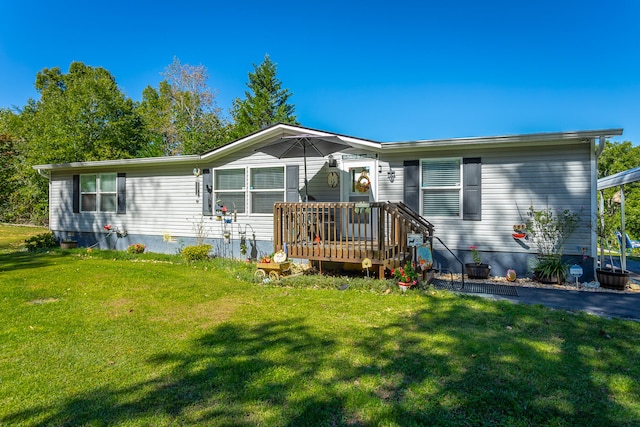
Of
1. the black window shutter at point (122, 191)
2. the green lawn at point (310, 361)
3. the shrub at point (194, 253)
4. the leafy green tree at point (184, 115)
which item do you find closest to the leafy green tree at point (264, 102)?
the leafy green tree at point (184, 115)

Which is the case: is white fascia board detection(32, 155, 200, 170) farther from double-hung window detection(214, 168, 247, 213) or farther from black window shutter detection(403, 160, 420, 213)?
black window shutter detection(403, 160, 420, 213)

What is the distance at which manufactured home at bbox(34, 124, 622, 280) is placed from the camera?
639 centimetres

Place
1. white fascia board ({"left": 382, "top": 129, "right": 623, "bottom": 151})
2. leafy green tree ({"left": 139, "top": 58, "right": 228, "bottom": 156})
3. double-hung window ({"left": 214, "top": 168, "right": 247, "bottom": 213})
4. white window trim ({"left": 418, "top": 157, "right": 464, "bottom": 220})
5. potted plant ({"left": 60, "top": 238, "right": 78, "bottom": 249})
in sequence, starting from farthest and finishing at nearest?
leafy green tree ({"left": 139, "top": 58, "right": 228, "bottom": 156}) < potted plant ({"left": 60, "top": 238, "right": 78, "bottom": 249}) < double-hung window ({"left": 214, "top": 168, "right": 247, "bottom": 213}) < white window trim ({"left": 418, "top": 157, "right": 464, "bottom": 220}) < white fascia board ({"left": 382, "top": 129, "right": 623, "bottom": 151})

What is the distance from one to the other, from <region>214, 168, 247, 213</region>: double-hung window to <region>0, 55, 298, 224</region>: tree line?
12.2 metres

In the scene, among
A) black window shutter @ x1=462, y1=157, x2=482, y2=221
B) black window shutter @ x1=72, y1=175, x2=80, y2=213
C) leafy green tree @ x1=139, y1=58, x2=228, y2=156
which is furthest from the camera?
leafy green tree @ x1=139, y1=58, x2=228, y2=156

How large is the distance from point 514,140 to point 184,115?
842 inches

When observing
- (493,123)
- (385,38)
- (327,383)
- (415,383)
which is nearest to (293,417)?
(327,383)

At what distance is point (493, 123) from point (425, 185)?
532 inches

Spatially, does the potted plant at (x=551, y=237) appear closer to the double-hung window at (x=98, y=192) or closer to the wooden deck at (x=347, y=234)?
the wooden deck at (x=347, y=234)

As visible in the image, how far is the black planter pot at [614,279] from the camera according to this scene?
572 centimetres

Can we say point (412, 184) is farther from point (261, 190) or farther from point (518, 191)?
point (261, 190)

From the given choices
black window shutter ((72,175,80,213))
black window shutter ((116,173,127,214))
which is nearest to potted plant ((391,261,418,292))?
black window shutter ((116,173,127,214))

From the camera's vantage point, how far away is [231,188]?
30.4 feet

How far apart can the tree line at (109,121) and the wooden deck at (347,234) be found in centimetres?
→ 1580
